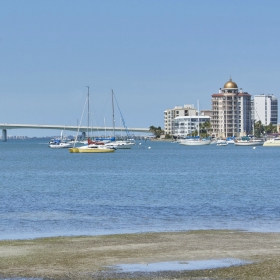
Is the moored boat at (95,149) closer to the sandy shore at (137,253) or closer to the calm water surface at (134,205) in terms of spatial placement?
the calm water surface at (134,205)

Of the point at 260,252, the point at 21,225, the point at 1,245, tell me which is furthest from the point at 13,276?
the point at 21,225

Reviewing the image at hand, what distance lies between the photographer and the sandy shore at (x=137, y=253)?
2027 centimetres

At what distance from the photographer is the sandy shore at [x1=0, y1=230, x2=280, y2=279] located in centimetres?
2027

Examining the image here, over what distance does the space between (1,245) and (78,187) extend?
36879 mm

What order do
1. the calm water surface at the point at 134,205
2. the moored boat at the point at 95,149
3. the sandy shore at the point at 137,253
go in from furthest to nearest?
the moored boat at the point at 95,149 → the calm water surface at the point at 134,205 → the sandy shore at the point at 137,253

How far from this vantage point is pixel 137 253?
23.4 meters

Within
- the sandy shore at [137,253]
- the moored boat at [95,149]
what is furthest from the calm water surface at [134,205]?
the moored boat at [95,149]

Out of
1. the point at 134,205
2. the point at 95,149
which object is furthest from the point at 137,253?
the point at 95,149

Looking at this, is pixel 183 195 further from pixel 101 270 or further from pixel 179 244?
pixel 101 270

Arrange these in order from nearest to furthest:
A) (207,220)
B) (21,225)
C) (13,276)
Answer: (13,276)
(21,225)
(207,220)

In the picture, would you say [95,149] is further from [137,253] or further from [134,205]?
[137,253]

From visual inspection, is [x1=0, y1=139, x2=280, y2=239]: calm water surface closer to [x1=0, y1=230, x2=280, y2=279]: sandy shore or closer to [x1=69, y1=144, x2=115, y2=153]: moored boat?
[x1=0, y1=230, x2=280, y2=279]: sandy shore

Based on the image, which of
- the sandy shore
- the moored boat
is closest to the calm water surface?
the sandy shore

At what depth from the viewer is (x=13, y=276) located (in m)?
20.1
